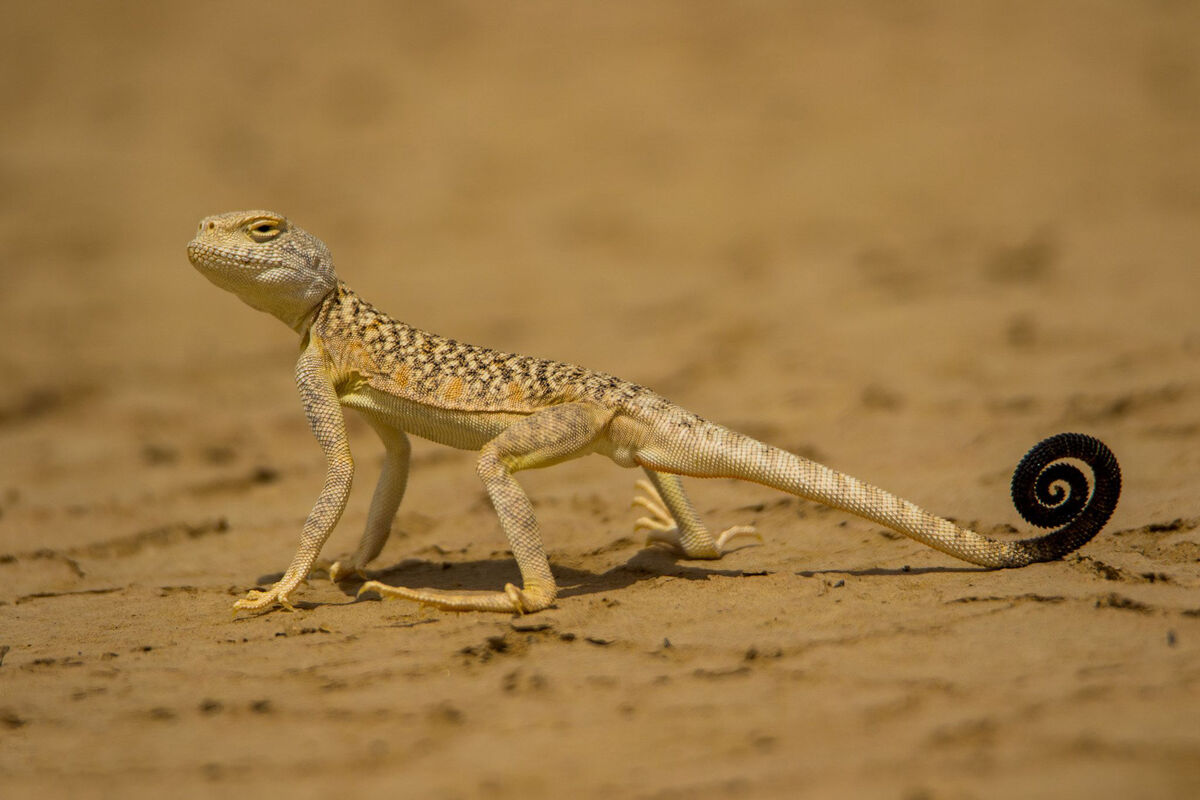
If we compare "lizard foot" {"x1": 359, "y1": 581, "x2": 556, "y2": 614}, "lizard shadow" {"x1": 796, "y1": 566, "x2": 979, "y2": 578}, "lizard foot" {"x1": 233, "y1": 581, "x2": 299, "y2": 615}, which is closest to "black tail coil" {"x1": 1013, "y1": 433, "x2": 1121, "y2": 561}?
"lizard shadow" {"x1": 796, "y1": 566, "x2": 979, "y2": 578}

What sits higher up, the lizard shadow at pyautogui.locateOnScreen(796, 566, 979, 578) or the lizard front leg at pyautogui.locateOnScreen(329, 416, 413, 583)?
the lizard shadow at pyautogui.locateOnScreen(796, 566, 979, 578)

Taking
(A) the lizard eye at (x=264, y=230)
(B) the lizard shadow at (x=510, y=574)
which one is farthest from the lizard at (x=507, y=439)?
(B) the lizard shadow at (x=510, y=574)

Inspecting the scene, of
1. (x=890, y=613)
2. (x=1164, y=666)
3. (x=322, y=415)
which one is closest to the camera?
(x=1164, y=666)

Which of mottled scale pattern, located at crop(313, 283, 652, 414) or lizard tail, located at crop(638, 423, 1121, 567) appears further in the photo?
mottled scale pattern, located at crop(313, 283, 652, 414)

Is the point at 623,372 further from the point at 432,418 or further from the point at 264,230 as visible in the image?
the point at 264,230

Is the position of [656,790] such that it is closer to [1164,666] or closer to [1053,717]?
[1053,717]

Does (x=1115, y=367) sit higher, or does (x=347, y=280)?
(x=1115, y=367)

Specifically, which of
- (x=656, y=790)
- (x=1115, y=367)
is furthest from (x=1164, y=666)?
(x=1115, y=367)

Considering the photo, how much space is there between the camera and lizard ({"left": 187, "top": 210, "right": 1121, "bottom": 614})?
4453 millimetres

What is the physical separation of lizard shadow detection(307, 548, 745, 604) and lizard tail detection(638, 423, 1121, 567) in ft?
2.14

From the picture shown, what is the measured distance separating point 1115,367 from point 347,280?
8.94 metres

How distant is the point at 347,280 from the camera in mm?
13180

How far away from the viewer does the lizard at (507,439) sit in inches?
175

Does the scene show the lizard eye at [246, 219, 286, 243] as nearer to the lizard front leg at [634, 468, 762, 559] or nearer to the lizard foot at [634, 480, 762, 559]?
the lizard front leg at [634, 468, 762, 559]
